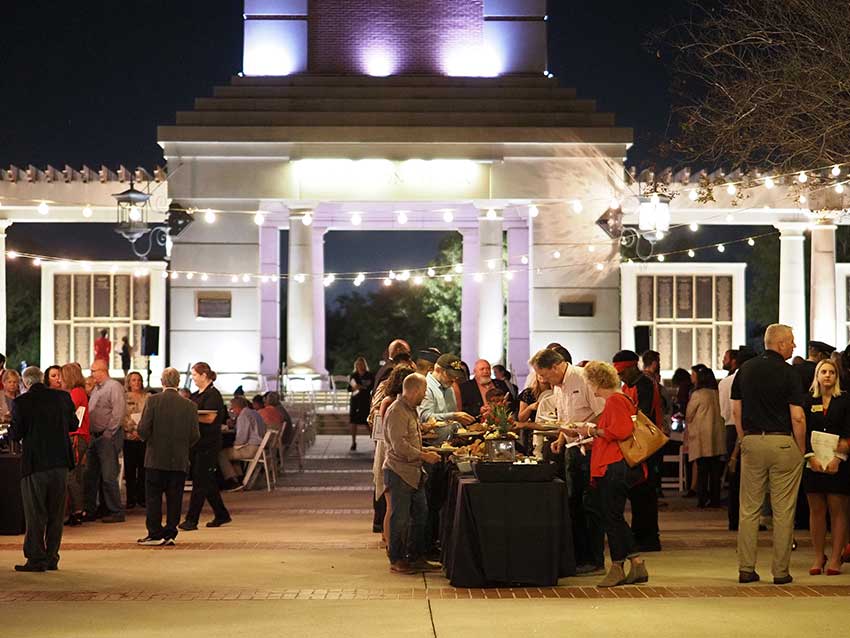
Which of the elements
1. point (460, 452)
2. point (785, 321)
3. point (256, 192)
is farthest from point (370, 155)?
point (460, 452)

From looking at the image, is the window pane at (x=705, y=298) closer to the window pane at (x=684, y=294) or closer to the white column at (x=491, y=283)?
the window pane at (x=684, y=294)

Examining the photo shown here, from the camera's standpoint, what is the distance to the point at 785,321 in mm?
34625

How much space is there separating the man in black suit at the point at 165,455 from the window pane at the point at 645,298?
19.9 meters

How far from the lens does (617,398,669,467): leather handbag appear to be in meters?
11.4

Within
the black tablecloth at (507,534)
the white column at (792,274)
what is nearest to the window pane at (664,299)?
the white column at (792,274)

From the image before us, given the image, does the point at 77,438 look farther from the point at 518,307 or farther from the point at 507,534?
the point at 518,307

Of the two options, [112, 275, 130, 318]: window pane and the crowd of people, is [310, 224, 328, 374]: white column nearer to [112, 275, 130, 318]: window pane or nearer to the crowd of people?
[112, 275, 130, 318]: window pane

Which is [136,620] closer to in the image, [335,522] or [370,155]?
[335,522]

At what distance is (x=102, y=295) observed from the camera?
33.8 meters

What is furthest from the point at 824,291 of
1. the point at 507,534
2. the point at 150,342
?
the point at 507,534

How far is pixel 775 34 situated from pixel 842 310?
704 inches

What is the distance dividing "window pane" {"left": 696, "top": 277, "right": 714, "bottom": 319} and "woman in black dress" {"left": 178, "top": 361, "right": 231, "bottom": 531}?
18879 mm

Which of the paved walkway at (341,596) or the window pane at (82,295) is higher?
the window pane at (82,295)

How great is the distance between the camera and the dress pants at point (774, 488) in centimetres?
1141
